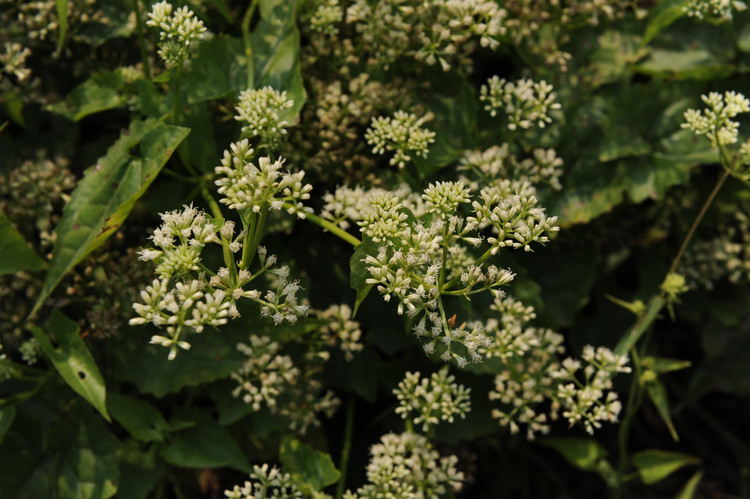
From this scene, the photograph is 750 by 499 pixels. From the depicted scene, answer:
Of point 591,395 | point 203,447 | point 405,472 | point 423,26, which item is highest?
point 423,26

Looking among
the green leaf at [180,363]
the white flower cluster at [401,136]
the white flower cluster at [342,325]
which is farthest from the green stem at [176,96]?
the white flower cluster at [342,325]

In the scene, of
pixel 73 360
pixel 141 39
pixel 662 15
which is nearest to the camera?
pixel 73 360

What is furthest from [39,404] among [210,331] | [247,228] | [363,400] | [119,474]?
[247,228]

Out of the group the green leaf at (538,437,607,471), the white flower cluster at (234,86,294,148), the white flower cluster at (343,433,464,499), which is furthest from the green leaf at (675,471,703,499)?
the white flower cluster at (234,86,294,148)

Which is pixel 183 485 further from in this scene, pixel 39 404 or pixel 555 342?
pixel 555 342

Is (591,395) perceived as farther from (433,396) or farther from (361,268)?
(361,268)

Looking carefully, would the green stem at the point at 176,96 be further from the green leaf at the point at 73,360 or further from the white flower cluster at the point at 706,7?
the white flower cluster at the point at 706,7

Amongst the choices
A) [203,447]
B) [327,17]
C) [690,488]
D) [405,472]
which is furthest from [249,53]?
[690,488]

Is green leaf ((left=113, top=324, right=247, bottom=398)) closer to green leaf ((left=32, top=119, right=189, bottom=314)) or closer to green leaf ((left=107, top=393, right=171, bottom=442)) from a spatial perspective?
green leaf ((left=107, top=393, right=171, bottom=442))
